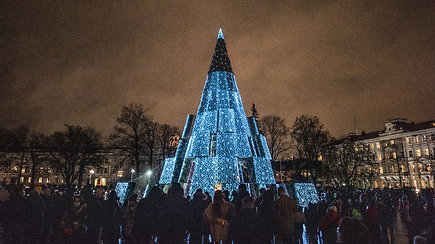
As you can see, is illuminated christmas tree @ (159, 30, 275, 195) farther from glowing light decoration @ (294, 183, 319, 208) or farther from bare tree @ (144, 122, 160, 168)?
bare tree @ (144, 122, 160, 168)

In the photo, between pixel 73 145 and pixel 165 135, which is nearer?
pixel 73 145

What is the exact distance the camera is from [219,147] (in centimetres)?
1515

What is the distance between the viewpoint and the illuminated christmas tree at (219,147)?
47.4ft

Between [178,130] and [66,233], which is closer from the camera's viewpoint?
[66,233]

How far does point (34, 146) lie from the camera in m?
40.2

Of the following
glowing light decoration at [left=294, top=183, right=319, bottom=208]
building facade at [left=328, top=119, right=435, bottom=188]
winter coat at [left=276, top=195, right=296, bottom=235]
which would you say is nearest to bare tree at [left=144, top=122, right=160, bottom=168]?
glowing light decoration at [left=294, top=183, right=319, bottom=208]

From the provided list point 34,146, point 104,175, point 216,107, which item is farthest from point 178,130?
point 104,175

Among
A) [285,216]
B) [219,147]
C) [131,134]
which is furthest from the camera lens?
[131,134]

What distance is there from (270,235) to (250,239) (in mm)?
588

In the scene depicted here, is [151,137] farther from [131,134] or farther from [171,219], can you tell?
[171,219]

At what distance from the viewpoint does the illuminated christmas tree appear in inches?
569

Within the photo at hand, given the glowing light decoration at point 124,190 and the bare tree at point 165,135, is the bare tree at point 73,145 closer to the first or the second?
the bare tree at point 165,135

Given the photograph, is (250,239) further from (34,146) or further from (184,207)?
(34,146)

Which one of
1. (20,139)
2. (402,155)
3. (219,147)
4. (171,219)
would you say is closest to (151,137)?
(20,139)
